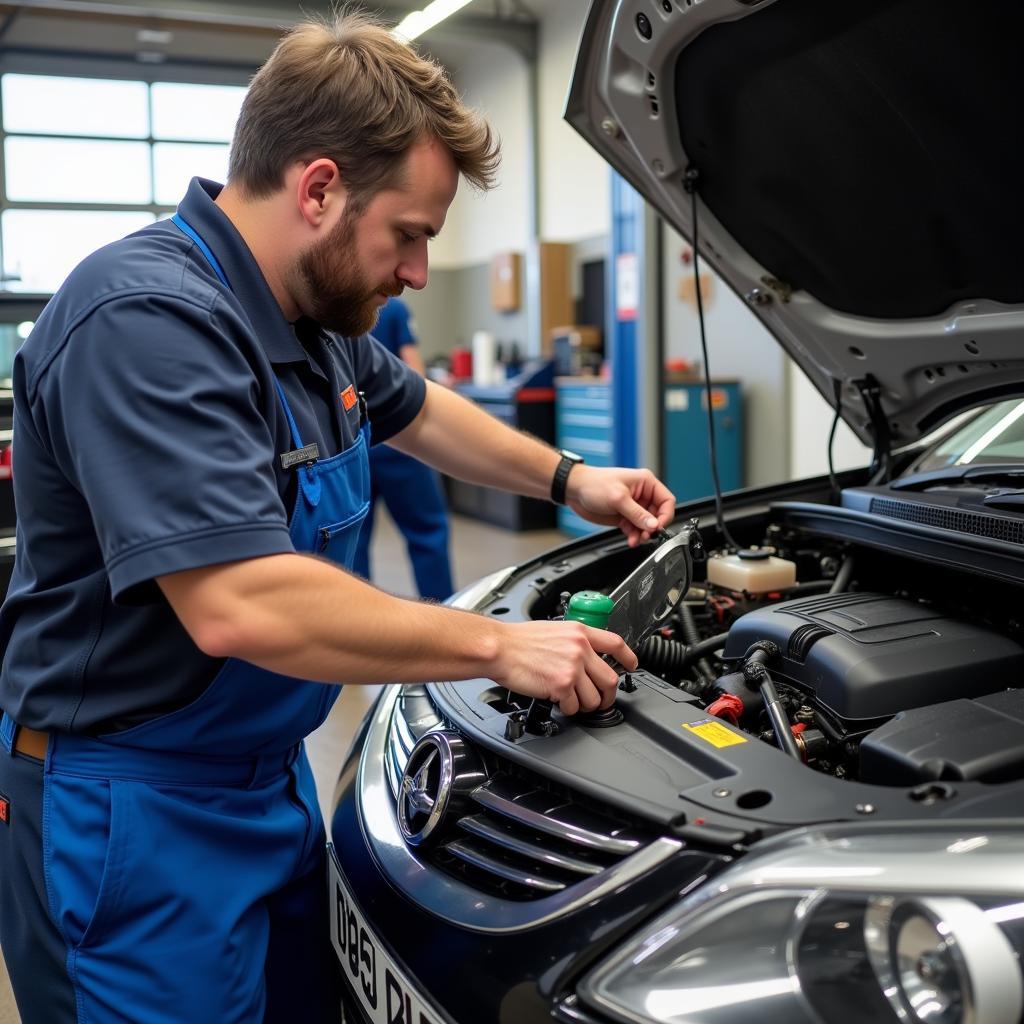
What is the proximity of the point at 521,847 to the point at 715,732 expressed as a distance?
0.22m

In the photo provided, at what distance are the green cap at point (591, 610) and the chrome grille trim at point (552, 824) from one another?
24 centimetres

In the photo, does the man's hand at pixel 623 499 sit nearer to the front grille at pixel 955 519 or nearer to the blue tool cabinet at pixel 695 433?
the front grille at pixel 955 519

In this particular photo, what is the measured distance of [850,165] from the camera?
1349 mm

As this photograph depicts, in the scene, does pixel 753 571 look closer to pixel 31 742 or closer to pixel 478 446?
pixel 478 446

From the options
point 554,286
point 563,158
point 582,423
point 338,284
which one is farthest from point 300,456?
point 563,158

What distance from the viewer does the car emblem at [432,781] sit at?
102 centimetres

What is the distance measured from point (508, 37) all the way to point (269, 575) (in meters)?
7.07

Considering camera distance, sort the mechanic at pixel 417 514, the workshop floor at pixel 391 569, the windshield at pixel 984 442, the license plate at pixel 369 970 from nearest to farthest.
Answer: the license plate at pixel 369 970
the windshield at pixel 984 442
the workshop floor at pixel 391 569
the mechanic at pixel 417 514

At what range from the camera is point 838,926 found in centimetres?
72

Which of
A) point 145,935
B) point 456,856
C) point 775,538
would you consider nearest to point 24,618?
point 145,935

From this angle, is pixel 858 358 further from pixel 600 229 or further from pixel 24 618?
pixel 600 229

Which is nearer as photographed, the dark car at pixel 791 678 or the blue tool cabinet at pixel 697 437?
the dark car at pixel 791 678

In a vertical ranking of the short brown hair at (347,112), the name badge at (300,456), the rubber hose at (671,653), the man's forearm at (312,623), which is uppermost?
the short brown hair at (347,112)

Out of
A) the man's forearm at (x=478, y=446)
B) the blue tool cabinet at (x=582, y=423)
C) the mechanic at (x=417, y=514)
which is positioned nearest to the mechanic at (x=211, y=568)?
the man's forearm at (x=478, y=446)
